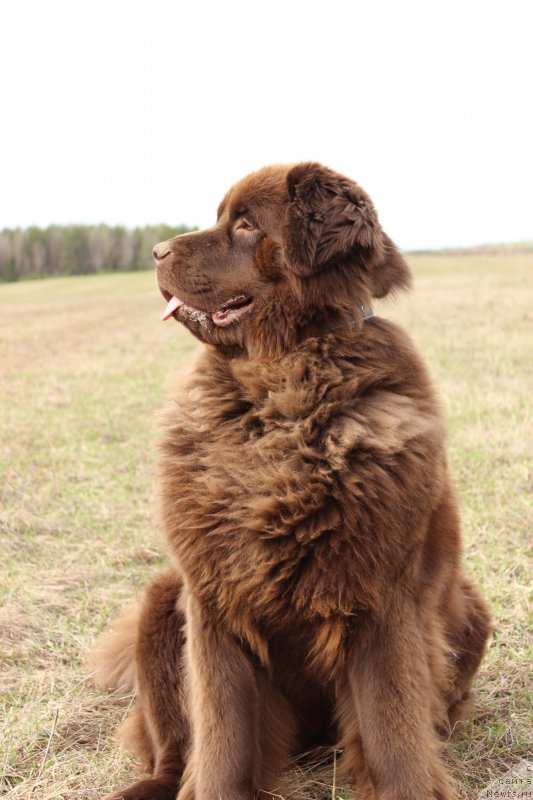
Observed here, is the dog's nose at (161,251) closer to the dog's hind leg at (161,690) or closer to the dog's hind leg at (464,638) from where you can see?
the dog's hind leg at (161,690)

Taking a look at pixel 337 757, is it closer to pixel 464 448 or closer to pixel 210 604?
pixel 210 604

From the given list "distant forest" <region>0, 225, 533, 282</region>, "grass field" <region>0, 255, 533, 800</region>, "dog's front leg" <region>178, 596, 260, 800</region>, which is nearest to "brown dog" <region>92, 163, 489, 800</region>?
"dog's front leg" <region>178, 596, 260, 800</region>

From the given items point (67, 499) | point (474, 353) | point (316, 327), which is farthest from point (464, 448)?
point (474, 353)

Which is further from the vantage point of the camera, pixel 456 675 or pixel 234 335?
pixel 456 675

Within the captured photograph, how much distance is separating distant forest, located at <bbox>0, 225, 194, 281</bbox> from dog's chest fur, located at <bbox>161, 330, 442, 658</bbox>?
65.9m

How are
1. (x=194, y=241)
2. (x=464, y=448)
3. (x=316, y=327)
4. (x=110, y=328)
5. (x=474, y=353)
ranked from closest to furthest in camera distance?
1. (x=316, y=327)
2. (x=194, y=241)
3. (x=464, y=448)
4. (x=474, y=353)
5. (x=110, y=328)

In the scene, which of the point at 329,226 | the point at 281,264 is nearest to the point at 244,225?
the point at 281,264

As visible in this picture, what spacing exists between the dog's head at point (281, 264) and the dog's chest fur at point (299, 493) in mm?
159

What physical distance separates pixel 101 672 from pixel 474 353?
10374 mm

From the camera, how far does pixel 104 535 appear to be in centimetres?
524

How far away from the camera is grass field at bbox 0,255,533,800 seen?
2.93 metres

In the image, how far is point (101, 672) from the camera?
3246 millimetres

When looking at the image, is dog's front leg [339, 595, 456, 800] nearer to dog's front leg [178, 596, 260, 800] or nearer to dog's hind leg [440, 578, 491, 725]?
dog's front leg [178, 596, 260, 800]

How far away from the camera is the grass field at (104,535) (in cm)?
293
